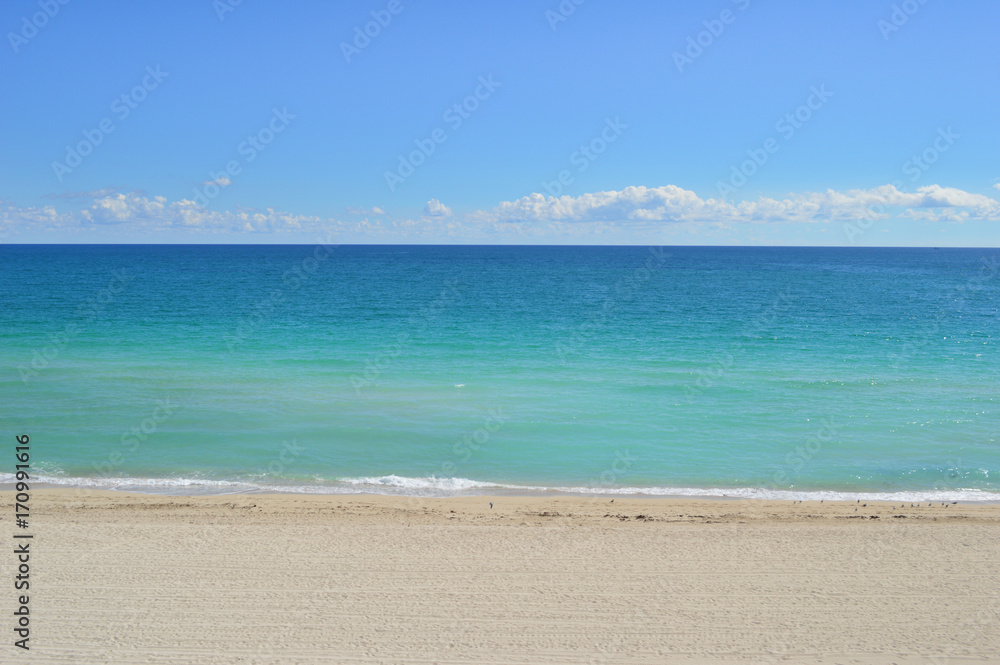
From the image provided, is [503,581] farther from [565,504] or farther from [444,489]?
[444,489]

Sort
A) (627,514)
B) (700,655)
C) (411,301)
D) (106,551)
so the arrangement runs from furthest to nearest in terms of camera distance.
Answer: (411,301), (627,514), (106,551), (700,655)

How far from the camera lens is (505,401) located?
19188mm

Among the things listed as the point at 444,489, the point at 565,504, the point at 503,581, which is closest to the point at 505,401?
the point at 444,489

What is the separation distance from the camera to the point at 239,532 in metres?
10.8

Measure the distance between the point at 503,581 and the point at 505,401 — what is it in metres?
10.2

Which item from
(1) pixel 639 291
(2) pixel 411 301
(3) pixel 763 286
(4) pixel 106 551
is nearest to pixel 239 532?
(4) pixel 106 551

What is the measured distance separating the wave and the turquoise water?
0.23ft

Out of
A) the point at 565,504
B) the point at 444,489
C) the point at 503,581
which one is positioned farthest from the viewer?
the point at 444,489

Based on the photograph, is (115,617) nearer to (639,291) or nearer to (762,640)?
(762,640)

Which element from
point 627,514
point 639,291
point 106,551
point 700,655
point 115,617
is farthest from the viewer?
point 639,291

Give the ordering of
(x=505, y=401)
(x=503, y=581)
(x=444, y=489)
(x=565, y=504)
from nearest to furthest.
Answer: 1. (x=503, y=581)
2. (x=565, y=504)
3. (x=444, y=489)
4. (x=505, y=401)

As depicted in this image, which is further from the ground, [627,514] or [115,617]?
[627,514]

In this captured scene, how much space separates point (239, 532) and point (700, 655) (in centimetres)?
765

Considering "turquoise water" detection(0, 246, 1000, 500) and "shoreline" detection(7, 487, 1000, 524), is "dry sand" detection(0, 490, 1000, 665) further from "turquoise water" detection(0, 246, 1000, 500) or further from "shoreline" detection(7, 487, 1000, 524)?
"turquoise water" detection(0, 246, 1000, 500)
